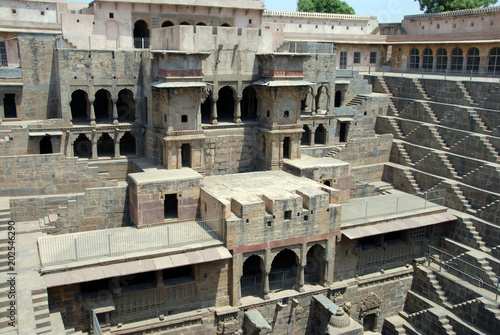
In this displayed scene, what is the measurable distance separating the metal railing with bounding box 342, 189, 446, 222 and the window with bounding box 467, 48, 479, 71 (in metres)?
14.7

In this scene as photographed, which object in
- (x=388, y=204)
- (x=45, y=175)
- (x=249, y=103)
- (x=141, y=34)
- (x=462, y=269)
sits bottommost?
(x=462, y=269)

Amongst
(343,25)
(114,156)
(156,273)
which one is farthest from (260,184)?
(343,25)

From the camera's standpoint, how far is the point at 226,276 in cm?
2170

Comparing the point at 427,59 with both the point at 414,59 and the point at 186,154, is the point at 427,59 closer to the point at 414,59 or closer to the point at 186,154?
the point at 414,59

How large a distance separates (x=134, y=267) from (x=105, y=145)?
1244 cm

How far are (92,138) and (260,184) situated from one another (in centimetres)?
986

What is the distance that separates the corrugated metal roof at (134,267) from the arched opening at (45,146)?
1189 centimetres

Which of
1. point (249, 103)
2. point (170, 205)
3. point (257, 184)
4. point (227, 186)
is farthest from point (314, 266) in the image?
point (249, 103)

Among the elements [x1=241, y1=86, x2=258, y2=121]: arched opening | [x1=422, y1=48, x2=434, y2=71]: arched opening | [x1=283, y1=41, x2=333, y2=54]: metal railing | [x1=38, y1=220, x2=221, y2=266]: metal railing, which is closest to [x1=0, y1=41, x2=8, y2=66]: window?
[x1=241, y1=86, x2=258, y2=121]: arched opening

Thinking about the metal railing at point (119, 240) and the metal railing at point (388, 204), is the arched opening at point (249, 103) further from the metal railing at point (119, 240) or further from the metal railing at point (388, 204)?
the metal railing at point (119, 240)

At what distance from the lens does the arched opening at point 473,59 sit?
37.7m

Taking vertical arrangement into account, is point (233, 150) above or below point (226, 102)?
below

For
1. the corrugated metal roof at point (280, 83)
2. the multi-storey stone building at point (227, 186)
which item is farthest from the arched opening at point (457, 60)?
the corrugated metal roof at point (280, 83)

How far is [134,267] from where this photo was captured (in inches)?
760
